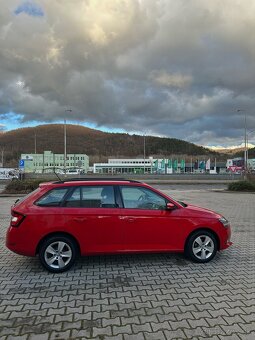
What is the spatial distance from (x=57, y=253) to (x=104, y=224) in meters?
0.92

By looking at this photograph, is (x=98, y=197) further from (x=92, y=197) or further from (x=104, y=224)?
(x=104, y=224)

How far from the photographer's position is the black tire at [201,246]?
6246 mm

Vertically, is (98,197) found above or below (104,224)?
above

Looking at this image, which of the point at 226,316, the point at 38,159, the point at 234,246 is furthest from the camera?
the point at 38,159

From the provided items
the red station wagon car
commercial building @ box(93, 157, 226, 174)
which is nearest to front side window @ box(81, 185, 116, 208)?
the red station wagon car

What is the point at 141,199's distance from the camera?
618 centimetres

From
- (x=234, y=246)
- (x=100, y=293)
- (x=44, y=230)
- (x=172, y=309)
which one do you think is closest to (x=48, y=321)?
(x=100, y=293)

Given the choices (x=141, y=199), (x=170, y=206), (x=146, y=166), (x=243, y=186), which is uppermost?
(x=146, y=166)

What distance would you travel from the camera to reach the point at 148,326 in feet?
12.4

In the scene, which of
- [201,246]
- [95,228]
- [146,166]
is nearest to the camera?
[95,228]

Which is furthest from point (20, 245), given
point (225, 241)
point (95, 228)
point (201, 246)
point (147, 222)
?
point (225, 241)

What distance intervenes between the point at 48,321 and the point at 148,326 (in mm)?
1136

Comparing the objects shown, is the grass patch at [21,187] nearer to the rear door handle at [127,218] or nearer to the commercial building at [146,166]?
the rear door handle at [127,218]

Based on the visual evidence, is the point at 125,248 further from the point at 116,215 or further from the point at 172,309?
the point at 172,309
